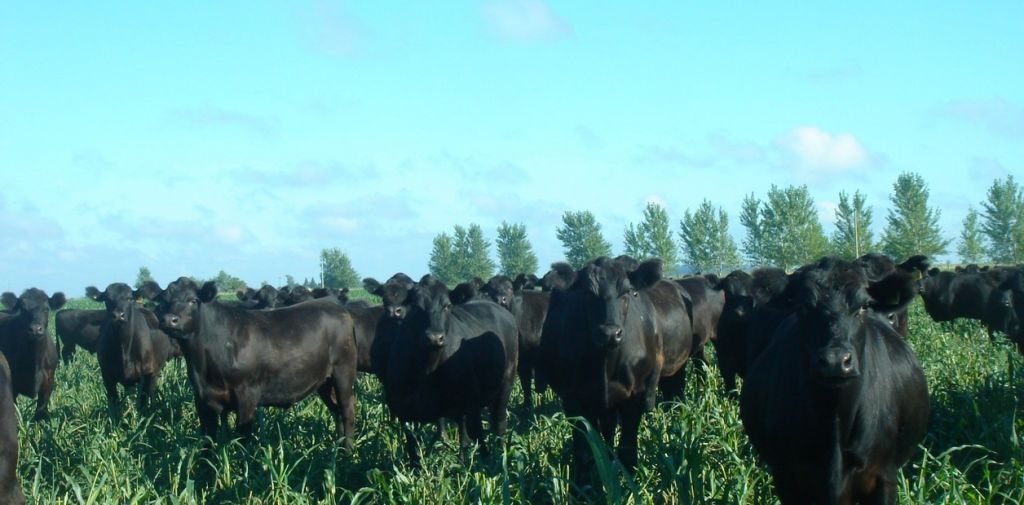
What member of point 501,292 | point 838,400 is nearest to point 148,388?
point 501,292

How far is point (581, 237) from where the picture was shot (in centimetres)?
8169

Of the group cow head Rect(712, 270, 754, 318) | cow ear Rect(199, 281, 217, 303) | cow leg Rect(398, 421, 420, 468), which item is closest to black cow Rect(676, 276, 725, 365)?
cow head Rect(712, 270, 754, 318)

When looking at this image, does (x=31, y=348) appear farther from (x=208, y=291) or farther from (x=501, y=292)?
(x=501, y=292)

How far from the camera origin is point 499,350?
10844 mm

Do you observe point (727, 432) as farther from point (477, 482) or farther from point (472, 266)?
point (472, 266)

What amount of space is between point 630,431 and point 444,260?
88.6m

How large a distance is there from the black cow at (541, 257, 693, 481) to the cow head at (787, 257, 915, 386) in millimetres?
2750

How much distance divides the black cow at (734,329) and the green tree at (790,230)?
69.7m

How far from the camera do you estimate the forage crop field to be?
6.48 metres

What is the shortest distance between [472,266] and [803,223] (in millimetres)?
30856

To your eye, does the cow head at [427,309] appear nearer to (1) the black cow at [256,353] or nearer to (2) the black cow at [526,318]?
(1) the black cow at [256,353]

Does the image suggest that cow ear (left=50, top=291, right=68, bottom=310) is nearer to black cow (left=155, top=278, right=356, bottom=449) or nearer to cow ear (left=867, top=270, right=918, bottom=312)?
black cow (left=155, top=278, right=356, bottom=449)

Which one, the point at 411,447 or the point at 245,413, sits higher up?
the point at 245,413

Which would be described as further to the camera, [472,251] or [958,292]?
[472,251]
